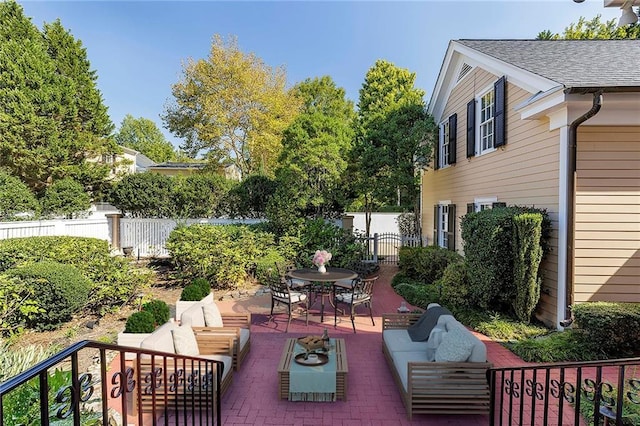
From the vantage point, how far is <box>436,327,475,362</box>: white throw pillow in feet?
Answer: 12.9

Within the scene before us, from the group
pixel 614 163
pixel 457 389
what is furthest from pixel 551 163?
pixel 457 389

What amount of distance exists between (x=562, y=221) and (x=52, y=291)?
384 inches

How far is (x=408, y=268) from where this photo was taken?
11664mm

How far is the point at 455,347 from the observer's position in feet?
13.0

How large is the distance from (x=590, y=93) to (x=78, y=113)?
2301 cm

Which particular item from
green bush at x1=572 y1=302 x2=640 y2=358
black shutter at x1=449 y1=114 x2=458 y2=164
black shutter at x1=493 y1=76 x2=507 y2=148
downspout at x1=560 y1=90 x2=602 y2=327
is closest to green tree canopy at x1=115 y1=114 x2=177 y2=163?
black shutter at x1=449 y1=114 x2=458 y2=164

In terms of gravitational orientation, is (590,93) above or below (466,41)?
below

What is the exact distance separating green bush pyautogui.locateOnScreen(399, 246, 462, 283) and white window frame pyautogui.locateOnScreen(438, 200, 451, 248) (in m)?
1.12

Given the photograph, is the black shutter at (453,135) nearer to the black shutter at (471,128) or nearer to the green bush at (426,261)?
the black shutter at (471,128)

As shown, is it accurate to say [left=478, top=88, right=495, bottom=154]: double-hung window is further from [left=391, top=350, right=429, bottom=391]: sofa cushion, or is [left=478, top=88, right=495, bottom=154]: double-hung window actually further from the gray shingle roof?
[left=391, top=350, right=429, bottom=391]: sofa cushion

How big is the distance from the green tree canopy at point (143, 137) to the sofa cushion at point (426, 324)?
5130 cm

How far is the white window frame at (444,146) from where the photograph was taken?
12.1 meters

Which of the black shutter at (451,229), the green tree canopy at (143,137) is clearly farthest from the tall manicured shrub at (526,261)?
the green tree canopy at (143,137)

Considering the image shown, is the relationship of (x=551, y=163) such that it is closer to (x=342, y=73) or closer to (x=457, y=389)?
(x=457, y=389)
